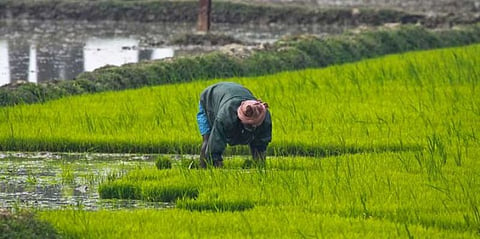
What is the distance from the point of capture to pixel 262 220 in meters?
5.93

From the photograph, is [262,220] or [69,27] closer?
[262,220]

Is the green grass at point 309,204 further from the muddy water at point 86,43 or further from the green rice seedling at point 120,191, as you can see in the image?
the muddy water at point 86,43

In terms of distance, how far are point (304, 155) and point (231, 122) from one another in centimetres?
173

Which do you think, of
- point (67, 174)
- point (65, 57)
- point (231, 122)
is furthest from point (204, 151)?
point (65, 57)

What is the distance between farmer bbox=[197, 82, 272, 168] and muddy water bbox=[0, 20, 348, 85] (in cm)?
633

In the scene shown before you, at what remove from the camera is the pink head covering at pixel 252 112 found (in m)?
6.71

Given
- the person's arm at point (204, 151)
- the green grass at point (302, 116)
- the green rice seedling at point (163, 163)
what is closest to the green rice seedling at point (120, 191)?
the person's arm at point (204, 151)

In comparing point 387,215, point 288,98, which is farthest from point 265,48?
point 387,215

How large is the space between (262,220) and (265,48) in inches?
382

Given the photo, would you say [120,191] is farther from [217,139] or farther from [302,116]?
[302,116]

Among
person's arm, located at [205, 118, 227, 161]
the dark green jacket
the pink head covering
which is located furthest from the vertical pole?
the pink head covering

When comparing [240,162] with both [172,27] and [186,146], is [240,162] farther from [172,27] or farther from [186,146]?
[172,27]

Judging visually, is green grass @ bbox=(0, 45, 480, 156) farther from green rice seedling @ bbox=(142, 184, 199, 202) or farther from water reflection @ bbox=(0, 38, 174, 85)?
water reflection @ bbox=(0, 38, 174, 85)

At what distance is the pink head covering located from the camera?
22.0ft
